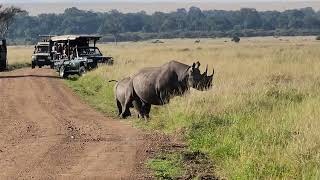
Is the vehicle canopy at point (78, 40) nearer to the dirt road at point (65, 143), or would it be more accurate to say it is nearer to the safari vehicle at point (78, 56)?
the safari vehicle at point (78, 56)

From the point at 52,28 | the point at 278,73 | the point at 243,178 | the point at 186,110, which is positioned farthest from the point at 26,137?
the point at 52,28

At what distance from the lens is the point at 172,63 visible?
577 inches

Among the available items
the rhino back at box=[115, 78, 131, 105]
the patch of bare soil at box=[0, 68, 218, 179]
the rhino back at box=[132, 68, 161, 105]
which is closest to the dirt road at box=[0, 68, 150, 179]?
the patch of bare soil at box=[0, 68, 218, 179]

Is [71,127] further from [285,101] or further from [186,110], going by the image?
[285,101]

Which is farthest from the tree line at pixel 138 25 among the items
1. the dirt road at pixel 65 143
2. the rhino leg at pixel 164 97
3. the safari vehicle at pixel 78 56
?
the rhino leg at pixel 164 97

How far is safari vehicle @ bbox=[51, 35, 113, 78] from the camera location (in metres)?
31.1

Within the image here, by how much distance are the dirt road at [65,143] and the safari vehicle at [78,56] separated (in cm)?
1163

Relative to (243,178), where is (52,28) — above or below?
below

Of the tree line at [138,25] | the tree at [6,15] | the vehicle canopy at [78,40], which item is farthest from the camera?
the tree line at [138,25]

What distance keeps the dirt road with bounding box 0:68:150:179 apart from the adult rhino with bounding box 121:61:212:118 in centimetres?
94

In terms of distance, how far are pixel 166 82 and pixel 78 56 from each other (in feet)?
58.4

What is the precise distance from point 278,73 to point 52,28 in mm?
154074

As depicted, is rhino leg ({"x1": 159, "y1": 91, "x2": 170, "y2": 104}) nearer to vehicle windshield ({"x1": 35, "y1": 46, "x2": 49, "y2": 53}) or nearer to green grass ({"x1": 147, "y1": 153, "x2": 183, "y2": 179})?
green grass ({"x1": 147, "y1": 153, "x2": 183, "y2": 179})

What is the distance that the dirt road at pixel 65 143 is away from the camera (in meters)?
9.05
